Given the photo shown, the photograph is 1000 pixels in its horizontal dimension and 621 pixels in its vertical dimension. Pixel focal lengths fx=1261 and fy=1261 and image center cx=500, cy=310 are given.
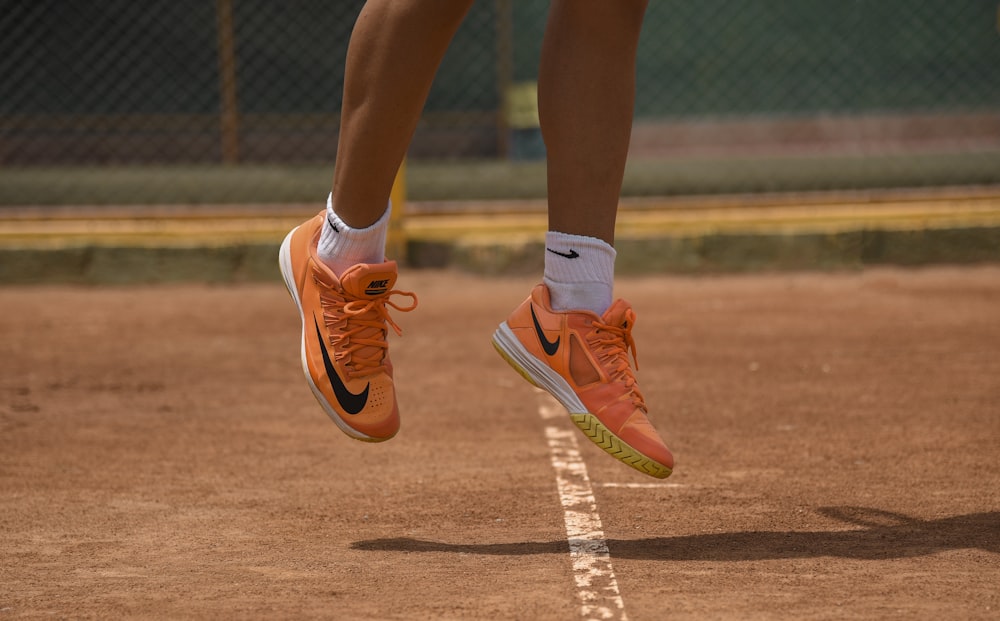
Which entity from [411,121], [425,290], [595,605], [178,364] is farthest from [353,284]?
[425,290]

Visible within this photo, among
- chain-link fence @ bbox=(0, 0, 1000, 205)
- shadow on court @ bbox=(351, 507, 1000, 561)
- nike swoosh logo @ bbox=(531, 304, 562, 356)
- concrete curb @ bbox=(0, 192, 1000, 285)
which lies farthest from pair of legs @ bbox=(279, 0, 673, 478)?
chain-link fence @ bbox=(0, 0, 1000, 205)

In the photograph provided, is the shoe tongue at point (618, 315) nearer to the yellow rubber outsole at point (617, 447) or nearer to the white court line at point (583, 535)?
the yellow rubber outsole at point (617, 447)

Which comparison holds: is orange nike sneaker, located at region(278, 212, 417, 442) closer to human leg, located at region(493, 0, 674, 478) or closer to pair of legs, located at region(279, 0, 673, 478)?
pair of legs, located at region(279, 0, 673, 478)

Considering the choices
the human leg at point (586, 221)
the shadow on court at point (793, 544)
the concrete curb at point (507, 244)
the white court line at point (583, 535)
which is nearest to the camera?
the white court line at point (583, 535)

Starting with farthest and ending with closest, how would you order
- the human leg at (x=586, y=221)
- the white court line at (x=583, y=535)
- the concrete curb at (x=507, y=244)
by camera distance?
the concrete curb at (x=507, y=244) < the human leg at (x=586, y=221) < the white court line at (x=583, y=535)

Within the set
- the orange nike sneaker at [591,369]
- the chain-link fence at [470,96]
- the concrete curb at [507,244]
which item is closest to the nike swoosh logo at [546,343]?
the orange nike sneaker at [591,369]

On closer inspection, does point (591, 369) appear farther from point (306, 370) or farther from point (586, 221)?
point (306, 370)

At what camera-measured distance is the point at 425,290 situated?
17.8ft

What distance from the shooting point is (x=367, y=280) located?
86.4 inches

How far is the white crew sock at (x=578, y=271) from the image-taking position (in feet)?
7.22

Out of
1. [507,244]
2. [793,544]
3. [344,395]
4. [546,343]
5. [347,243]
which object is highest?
[347,243]

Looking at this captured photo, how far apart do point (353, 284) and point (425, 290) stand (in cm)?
325

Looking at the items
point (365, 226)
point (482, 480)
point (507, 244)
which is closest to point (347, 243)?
point (365, 226)

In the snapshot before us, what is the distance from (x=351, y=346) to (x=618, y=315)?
0.47m
